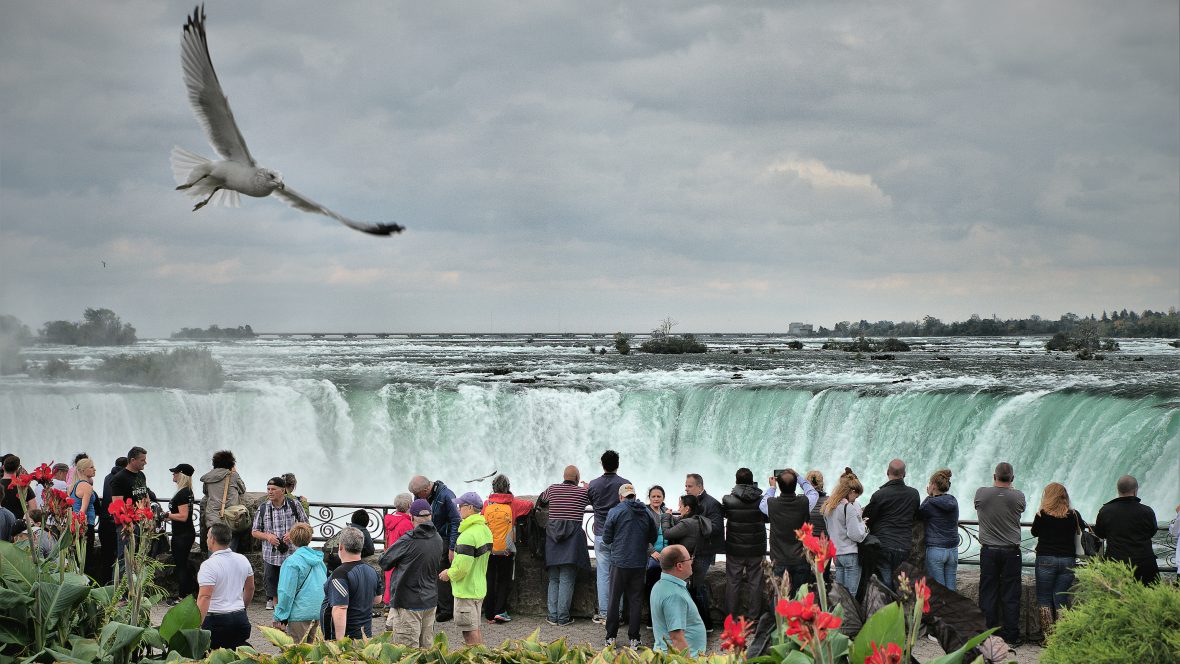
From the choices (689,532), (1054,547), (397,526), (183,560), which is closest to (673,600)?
(689,532)

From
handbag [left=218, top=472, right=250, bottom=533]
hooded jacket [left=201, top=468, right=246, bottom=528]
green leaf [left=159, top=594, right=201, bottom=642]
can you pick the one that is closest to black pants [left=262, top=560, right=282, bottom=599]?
handbag [left=218, top=472, right=250, bottom=533]

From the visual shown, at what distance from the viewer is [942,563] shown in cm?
768

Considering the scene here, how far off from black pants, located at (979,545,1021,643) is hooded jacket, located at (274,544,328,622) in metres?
5.22

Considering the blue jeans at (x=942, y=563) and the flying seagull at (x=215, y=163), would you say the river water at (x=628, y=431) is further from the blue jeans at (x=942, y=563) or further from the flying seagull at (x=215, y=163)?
the flying seagull at (x=215, y=163)

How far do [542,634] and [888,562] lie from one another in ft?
9.87

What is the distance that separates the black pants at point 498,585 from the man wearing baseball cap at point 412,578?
172 centimetres

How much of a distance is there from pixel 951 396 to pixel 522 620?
12695 millimetres

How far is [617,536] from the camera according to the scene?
24.9ft

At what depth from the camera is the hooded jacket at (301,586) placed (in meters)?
6.18

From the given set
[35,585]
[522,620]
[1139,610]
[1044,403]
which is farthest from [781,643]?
[1044,403]

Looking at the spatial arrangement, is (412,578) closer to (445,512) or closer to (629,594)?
(445,512)

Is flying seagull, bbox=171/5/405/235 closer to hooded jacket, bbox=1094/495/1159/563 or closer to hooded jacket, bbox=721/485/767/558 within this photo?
hooded jacket, bbox=721/485/767/558

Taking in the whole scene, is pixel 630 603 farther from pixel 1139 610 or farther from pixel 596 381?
pixel 596 381

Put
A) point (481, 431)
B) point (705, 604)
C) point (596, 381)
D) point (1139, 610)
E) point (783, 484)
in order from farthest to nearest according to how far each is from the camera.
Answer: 1. point (596, 381)
2. point (481, 431)
3. point (705, 604)
4. point (783, 484)
5. point (1139, 610)
